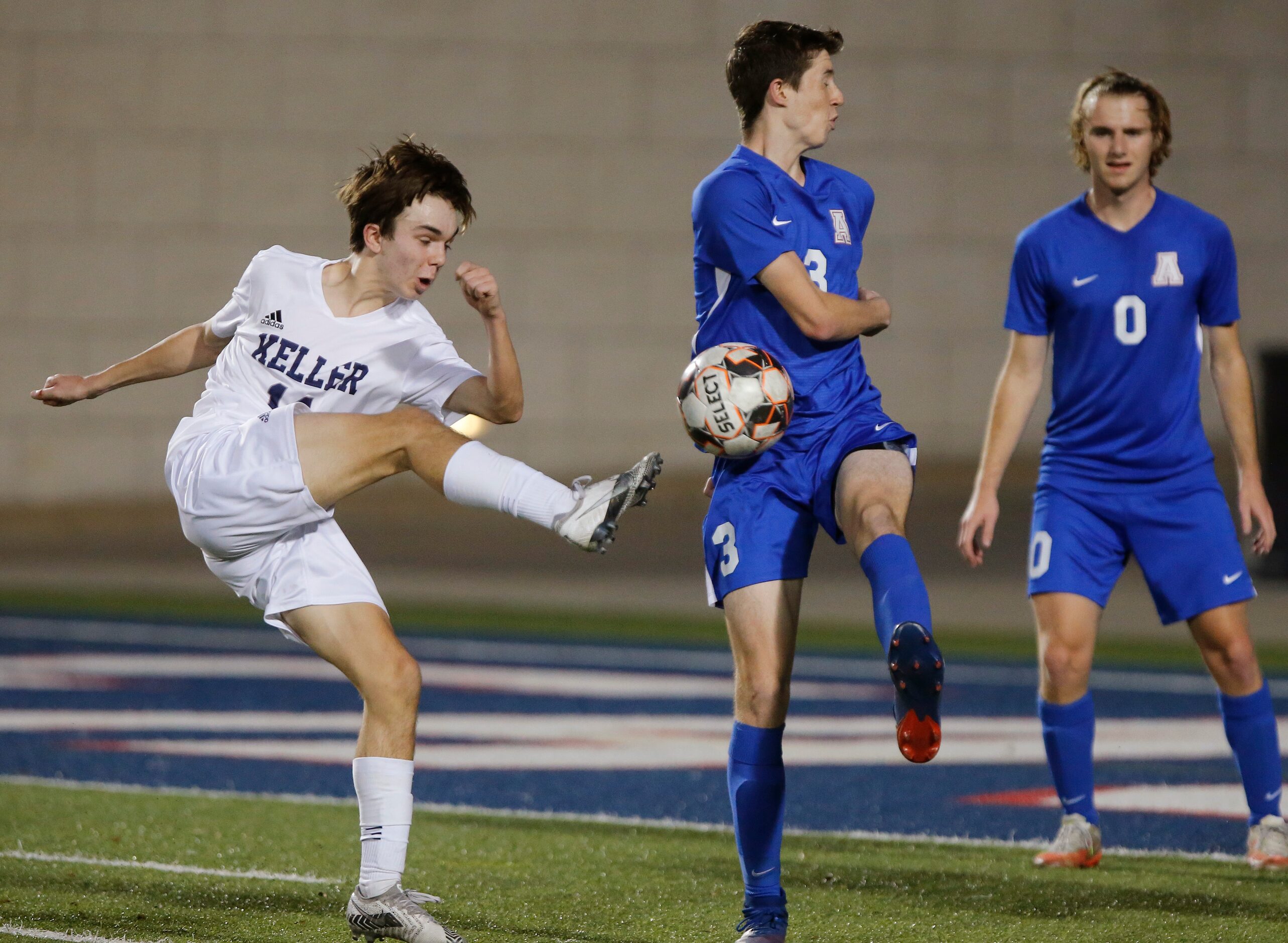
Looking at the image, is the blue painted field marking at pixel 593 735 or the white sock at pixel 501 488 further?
the blue painted field marking at pixel 593 735

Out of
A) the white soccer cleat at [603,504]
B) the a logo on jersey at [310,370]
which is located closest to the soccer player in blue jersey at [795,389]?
the white soccer cleat at [603,504]

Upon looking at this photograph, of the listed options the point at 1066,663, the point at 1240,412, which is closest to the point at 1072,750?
the point at 1066,663

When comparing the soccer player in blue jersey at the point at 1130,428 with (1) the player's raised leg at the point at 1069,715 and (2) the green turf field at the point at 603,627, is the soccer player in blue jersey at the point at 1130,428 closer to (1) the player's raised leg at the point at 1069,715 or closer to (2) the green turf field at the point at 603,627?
(1) the player's raised leg at the point at 1069,715

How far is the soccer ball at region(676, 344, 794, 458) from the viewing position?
14.0 feet

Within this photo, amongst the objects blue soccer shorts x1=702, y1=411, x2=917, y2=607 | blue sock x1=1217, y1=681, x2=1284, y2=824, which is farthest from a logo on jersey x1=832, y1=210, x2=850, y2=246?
blue sock x1=1217, y1=681, x2=1284, y2=824

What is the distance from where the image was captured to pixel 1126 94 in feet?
17.2

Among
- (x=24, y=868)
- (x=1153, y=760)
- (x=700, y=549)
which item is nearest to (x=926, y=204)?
(x=700, y=549)

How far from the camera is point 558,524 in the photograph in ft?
14.1

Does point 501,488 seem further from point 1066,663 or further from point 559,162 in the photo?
point 559,162

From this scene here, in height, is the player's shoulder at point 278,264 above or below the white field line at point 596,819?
above

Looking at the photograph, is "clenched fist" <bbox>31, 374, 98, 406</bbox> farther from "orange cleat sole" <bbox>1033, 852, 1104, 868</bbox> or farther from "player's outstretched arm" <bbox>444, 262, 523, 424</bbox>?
"orange cleat sole" <bbox>1033, 852, 1104, 868</bbox>

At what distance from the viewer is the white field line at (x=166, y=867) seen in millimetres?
5336

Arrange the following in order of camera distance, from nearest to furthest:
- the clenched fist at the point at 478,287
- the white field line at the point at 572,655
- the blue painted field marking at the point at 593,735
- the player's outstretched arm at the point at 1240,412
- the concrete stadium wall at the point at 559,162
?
1. the clenched fist at the point at 478,287
2. the player's outstretched arm at the point at 1240,412
3. the blue painted field marking at the point at 593,735
4. the white field line at the point at 572,655
5. the concrete stadium wall at the point at 559,162

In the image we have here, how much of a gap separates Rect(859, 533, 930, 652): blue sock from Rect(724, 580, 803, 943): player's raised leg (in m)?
0.29
